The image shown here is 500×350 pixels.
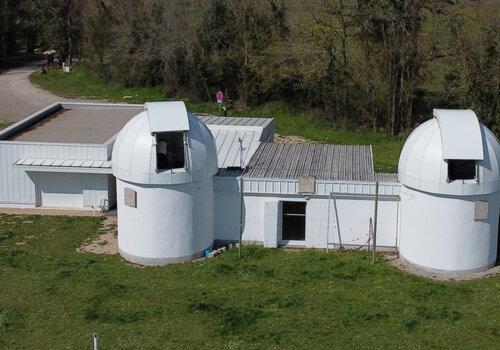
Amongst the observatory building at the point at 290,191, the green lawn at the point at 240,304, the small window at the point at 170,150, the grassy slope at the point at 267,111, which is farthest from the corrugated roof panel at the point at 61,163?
the grassy slope at the point at 267,111

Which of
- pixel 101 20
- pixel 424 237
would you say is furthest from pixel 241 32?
pixel 424 237

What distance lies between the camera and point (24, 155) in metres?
27.1

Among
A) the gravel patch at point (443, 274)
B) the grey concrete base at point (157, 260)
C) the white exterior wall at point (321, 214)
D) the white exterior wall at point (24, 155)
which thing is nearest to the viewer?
the gravel patch at point (443, 274)

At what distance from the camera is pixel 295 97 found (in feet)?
139

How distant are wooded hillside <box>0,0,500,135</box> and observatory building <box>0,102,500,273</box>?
1275cm

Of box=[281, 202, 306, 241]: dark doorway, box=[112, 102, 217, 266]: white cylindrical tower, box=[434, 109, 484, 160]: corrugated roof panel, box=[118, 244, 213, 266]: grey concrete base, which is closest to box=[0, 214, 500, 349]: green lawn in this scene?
box=[118, 244, 213, 266]: grey concrete base

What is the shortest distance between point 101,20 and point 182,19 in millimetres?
8218

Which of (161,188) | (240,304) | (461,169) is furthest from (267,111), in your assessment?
(240,304)

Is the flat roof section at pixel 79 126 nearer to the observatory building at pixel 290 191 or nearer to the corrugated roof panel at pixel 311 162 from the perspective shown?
the observatory building at pixel 290 191

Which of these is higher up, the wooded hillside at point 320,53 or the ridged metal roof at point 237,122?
the wooded hillside at point 320,53

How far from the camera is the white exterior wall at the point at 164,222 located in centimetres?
2170

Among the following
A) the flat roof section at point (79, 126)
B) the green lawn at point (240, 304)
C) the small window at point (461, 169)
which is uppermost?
the small window at point (461, 169)

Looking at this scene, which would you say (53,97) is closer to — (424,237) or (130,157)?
(130,157)

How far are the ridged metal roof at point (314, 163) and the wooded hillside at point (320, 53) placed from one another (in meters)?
12.0
